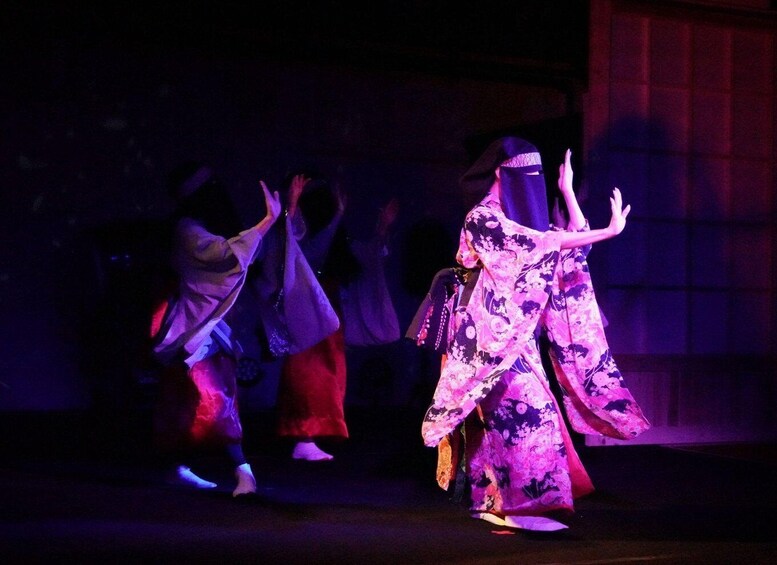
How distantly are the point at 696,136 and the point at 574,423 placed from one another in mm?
3746

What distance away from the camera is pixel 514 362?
190 inches

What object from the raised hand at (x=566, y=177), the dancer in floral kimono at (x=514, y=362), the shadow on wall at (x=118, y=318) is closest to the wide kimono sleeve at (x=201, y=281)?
the dancer in floral kimono at (x=514, y=362)

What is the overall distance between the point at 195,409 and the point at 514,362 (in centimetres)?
178

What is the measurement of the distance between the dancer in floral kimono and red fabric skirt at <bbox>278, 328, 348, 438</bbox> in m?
2.14

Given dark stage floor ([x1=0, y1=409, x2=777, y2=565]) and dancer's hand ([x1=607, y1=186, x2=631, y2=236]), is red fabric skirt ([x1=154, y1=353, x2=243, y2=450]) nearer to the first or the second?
dark stage floor ([x1=0, y1=409, x2=777, y2=565])

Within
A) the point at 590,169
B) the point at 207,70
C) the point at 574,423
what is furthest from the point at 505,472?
the point at 207,70

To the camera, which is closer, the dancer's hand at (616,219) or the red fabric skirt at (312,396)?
the dancer's hand at (616,219)

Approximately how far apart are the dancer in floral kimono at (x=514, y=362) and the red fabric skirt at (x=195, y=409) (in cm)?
126

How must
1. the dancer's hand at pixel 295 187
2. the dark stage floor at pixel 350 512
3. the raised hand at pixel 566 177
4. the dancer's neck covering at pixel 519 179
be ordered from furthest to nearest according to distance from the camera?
the dancer's hand at pixel 295 187
the raised hand at pixel 566 177
the dancer's neck covering at pixel 519 179
the dark stage floor at pixel 350 512

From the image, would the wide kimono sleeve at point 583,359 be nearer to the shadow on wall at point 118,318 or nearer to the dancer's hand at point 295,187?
the dancer's hand at point 295,187

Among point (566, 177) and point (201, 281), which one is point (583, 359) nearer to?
point (566, 177)

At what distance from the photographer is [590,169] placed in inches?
309

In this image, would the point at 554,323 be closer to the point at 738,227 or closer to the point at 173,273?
the point at 173,273

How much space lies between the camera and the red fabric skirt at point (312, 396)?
281 inches
